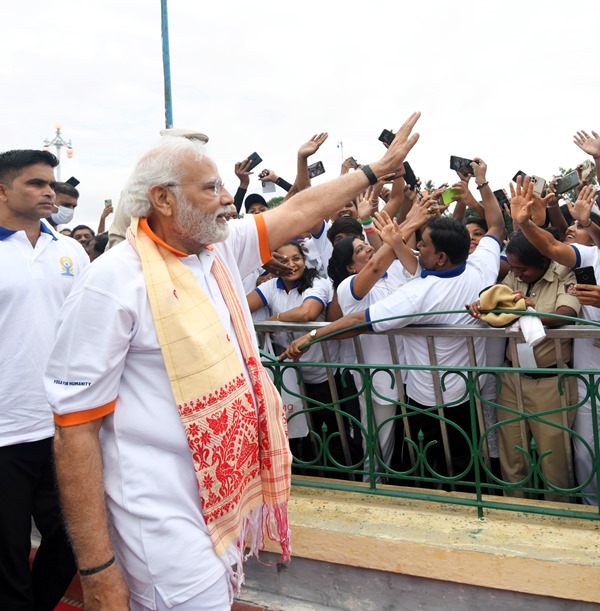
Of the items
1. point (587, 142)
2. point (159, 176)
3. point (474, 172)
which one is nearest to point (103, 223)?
point (474, 172)

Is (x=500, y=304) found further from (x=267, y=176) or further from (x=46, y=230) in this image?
(x=267, y=176)

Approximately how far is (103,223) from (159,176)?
6646 millimetres

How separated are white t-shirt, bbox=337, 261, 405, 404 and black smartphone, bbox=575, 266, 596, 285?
42.0 inches

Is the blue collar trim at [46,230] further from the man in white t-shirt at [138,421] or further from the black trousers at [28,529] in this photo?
the man in white t-shirt at [138,421]

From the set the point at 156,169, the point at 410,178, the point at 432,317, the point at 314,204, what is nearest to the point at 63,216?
the point at 410,178

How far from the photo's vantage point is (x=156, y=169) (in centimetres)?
190

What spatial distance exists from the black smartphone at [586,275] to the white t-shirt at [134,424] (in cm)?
226

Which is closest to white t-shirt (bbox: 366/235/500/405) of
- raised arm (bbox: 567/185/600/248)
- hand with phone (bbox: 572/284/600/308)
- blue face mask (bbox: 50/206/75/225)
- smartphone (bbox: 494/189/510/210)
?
hand with phone (bbox: 572/284/600/308)

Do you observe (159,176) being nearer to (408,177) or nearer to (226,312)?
(226,312)

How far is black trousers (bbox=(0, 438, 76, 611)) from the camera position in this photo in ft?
8.93

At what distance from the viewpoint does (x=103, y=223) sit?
812 cm

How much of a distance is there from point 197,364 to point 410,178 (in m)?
3.59

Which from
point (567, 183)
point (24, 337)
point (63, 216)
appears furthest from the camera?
point (63, 216)

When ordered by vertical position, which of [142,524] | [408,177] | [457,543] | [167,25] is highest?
[167,25]
